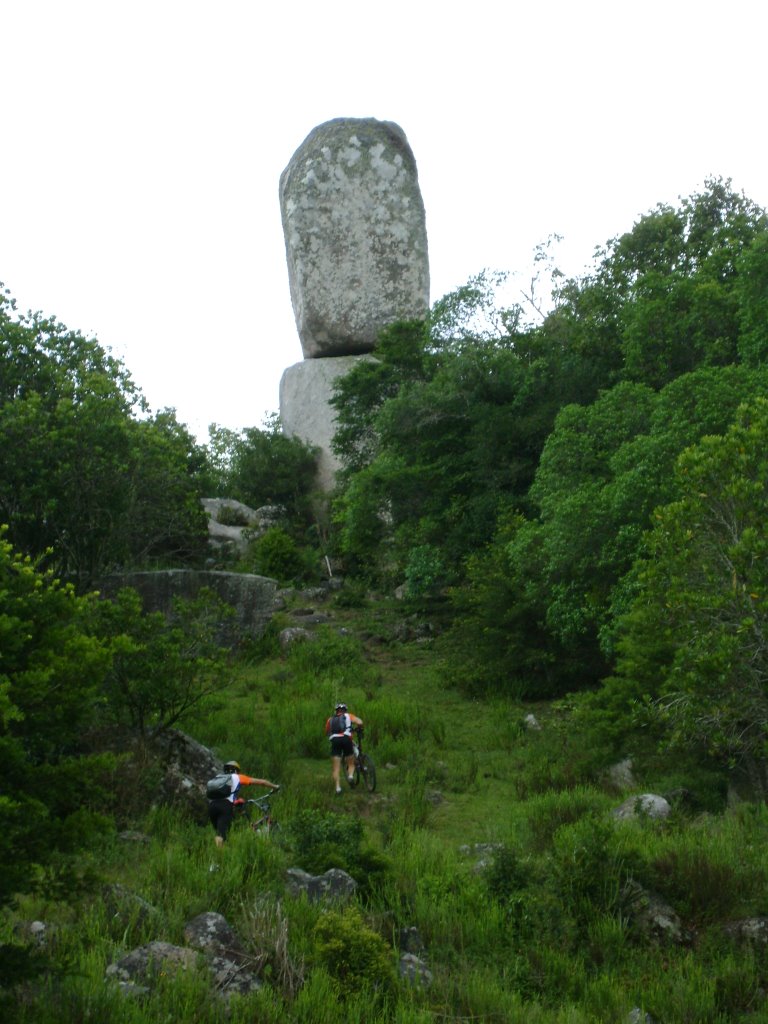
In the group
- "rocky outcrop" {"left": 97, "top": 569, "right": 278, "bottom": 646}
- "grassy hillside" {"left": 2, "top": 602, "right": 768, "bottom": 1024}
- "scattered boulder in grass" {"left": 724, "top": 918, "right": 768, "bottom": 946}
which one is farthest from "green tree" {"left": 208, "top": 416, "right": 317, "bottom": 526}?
"scattered boulder in grass" {"left": 724, "top": 918, "right": 768, "bottom": 946}

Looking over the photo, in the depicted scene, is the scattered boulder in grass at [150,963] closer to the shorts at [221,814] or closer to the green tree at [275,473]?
the shorts at [221,814]

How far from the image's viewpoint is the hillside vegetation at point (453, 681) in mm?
7324

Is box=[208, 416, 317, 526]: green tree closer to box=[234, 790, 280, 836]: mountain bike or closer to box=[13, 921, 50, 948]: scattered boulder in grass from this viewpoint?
box=[234, 790, 280, 836]: mountain bike

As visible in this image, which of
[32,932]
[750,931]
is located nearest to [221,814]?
[32,932]

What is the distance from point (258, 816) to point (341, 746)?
1.76 m

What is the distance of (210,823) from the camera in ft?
39.3

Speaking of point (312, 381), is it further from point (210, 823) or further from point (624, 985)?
point (624, 985)

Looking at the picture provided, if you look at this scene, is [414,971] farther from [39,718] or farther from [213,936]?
[39,718]

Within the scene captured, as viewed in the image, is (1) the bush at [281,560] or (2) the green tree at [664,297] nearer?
(2) the green tree at [664,297]

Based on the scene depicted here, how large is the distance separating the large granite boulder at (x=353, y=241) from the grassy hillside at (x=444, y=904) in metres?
19.4

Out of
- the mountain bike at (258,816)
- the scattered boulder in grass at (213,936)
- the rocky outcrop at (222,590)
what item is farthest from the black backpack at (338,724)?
the rocky outcrop at (222,590)

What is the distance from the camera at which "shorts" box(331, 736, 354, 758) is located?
1363cm

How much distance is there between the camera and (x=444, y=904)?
9227 mm

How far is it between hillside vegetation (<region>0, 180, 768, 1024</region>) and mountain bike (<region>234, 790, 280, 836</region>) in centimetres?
26
